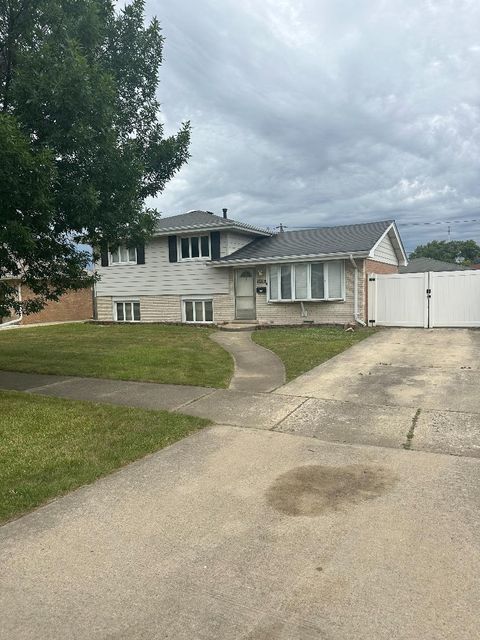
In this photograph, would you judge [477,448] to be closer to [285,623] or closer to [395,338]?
[285,623]

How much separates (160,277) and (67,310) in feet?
37.7

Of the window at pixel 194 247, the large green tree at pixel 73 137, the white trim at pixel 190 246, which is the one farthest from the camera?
the window at pixel 194 247

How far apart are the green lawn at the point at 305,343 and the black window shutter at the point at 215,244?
14.5ft

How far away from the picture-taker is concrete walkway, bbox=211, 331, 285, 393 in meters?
8.45

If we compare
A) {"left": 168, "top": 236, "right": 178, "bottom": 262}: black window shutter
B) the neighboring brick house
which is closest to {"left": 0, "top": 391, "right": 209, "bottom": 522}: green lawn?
{"left": 168, "top": 236, "right": 178, "bottom": 262}: black window shutter

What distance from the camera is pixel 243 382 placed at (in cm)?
875

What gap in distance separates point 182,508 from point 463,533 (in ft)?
6.94

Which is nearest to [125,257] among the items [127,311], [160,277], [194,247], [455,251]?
[160,277]

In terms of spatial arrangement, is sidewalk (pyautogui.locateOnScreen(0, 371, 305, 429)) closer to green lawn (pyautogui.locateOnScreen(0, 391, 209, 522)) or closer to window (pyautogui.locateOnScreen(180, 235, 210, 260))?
green lawn (pyautogui.locateOnScreen(0, 391, 209, 522))

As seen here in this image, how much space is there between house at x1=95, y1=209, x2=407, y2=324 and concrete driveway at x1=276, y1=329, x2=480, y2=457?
569 cm

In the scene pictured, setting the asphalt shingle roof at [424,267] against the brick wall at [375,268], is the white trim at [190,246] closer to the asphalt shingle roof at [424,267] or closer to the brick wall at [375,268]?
the brick wall at [375,268]

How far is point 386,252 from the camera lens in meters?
20.5

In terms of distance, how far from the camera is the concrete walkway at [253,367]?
8453 mm

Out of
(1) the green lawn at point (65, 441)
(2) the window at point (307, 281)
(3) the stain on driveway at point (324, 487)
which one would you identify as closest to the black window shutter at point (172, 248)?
(2) the window at point (307, 281)
